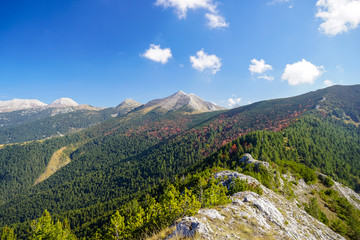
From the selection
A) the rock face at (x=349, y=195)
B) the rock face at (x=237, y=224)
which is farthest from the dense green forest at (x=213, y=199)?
the rock face at (x=349, y=195)

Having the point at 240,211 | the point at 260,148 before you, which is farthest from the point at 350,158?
the point at 240,211

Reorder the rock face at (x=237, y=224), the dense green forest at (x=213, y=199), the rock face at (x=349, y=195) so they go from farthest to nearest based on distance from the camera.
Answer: the rock face at (x=349, y=195) < the dense green forest at (x=213, y=199) < the rock face at (x=237, y=224)

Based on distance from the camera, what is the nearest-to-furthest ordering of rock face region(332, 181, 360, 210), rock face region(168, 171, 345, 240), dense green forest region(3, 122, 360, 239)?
1. rock face region(168, 171, 345, 240)
2. dense green forest region(3, 122, 360, 239)
3. rock face region(332, 181, 360, 210)

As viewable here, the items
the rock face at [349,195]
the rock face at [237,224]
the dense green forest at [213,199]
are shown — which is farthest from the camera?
the rock face at [349,195]

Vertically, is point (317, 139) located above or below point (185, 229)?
below

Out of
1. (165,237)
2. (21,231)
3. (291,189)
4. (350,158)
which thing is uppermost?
(165,237)

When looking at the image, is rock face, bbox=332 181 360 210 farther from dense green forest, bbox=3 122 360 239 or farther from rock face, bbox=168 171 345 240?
rock face, bbox=168 171 345 240

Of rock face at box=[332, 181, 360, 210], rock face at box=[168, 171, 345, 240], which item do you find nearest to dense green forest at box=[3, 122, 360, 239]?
rock face at box=[168, 171, 345, 240]

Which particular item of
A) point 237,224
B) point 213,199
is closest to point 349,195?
point 213,199

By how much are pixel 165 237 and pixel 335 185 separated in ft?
314

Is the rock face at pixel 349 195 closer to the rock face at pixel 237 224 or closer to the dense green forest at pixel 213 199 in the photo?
the dense green forest at pixel 213 199

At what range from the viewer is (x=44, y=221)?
1900 inches

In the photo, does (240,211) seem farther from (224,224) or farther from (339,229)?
(339,229)

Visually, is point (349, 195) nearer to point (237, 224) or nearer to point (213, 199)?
point (213, 199)
